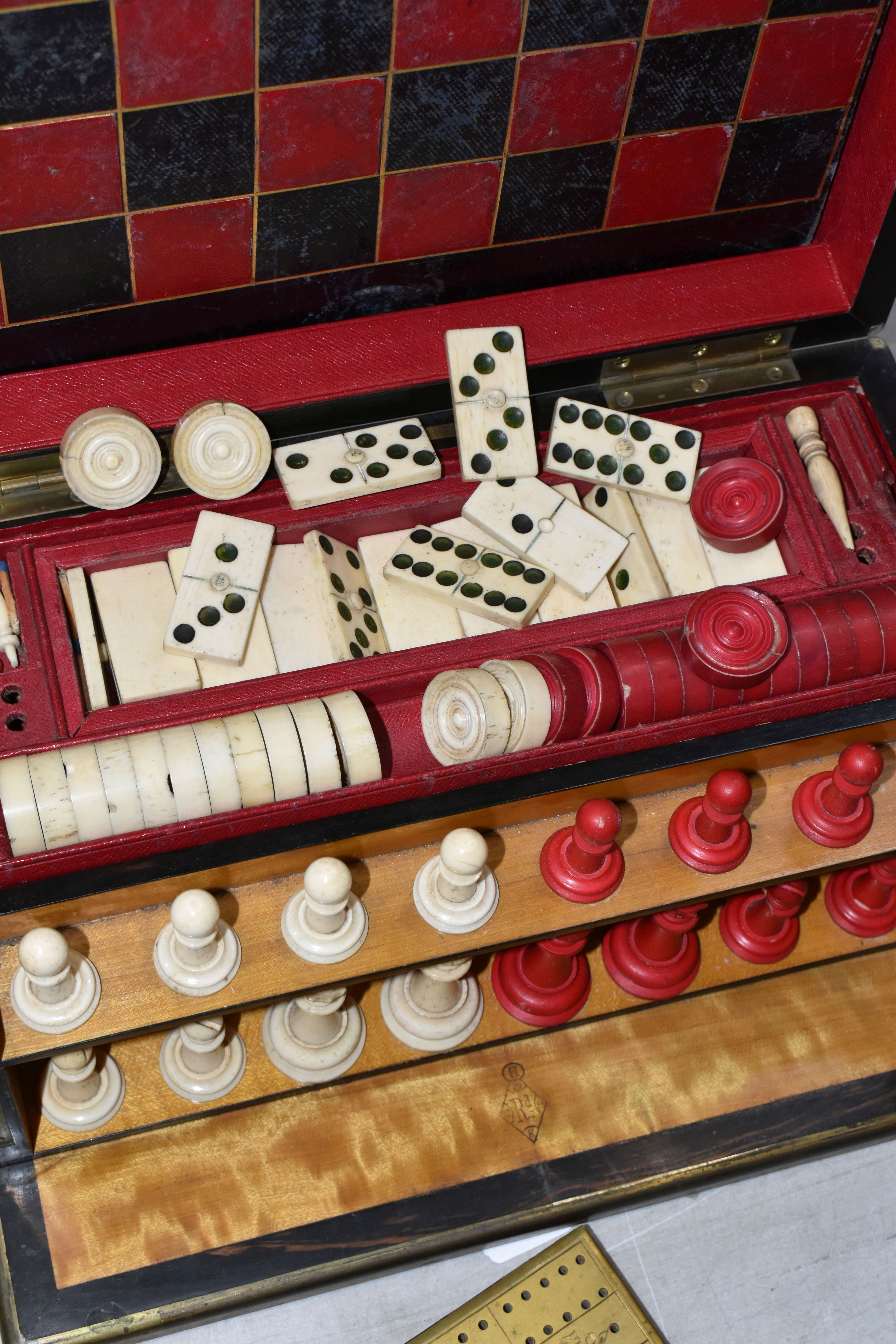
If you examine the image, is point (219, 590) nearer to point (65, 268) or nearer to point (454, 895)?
point (65, 268)

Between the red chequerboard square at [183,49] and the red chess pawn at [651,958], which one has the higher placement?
the red chequerboard square at [183,49]

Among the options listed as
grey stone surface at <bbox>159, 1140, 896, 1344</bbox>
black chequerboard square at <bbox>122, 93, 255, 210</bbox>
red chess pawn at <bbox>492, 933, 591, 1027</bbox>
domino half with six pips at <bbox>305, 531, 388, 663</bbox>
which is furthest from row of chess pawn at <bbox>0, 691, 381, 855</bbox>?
grey stone surface at <bbox>159, 1140, 896, 1344</bbox>

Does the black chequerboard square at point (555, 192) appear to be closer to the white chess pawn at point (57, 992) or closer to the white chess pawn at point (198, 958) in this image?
the white chess pawn at point (198, 958)

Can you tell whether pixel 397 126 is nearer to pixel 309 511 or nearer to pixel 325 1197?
pixel 309 511

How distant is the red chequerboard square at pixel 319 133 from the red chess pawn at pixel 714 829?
1344mm

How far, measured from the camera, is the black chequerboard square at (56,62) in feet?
6.73

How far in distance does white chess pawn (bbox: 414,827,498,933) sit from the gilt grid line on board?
1222 mm

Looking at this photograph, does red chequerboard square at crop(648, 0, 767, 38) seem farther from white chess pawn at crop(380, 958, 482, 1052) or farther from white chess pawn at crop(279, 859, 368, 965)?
white chess pawn at crop(380, 958, 482, 1052)

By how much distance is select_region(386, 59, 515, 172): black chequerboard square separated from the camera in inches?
93.7

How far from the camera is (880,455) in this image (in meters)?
2.91

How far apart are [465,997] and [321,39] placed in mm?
1893

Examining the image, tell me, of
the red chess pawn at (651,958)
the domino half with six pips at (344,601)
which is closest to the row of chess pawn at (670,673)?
the domino half with six pips at (344,601)

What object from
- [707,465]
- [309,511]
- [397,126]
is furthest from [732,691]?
[397,126]

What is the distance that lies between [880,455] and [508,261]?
0.94 m
